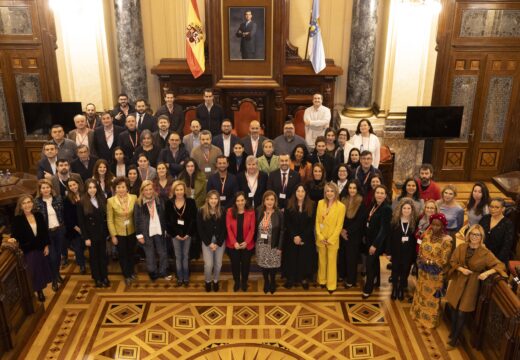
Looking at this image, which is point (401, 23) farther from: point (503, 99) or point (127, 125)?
point (127, 125)

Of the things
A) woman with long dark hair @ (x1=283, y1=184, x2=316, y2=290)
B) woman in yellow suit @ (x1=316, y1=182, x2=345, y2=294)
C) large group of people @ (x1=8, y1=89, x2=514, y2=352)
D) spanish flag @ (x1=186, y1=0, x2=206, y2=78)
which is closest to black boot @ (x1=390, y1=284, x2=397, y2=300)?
large group of people @ (x1=8, y1=89, x2=514, y2=352)

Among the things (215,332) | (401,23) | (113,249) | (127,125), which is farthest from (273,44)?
(215,332)

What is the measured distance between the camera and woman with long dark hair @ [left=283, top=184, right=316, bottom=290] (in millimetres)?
6105

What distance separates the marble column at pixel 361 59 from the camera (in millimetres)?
9180

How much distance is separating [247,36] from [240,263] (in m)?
4.31

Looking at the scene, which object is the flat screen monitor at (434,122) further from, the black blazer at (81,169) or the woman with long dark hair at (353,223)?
the black blazer at (81,169)

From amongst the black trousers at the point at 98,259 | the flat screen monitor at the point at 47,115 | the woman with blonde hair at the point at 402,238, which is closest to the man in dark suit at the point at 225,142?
the black trousers at the point at 98,259

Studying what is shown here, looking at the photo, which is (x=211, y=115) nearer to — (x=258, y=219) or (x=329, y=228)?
(x=258, y=219)

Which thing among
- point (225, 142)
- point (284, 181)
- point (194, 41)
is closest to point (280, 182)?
point (284, 181)

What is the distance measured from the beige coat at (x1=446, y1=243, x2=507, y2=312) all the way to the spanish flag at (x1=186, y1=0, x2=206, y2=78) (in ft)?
18.2

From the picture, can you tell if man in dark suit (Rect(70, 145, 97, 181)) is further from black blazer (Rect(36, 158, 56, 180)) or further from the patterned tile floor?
the patterned tile floor

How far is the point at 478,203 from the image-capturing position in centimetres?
592

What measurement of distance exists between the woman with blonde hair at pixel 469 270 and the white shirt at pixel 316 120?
3.37 metres

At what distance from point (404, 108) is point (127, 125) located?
4859 mm
